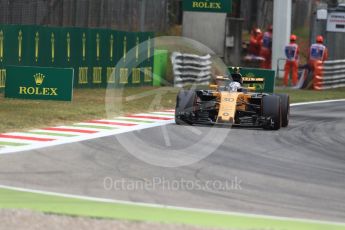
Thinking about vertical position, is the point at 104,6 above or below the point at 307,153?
above

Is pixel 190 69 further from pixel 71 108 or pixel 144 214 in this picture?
pixel 144 214

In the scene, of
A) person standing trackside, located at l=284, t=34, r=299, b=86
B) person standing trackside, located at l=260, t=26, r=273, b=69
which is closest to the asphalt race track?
person standing trackside, located at l=284, t=34, r=299, b=86

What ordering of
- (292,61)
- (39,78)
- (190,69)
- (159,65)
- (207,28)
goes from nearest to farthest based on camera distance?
(39,78) → (159,65) → (190,69) → (292,61) → (207,28)

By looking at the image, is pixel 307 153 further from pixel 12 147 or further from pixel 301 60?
pixel 301 60

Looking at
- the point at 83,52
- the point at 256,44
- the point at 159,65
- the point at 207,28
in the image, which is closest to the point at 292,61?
the point at 207,28

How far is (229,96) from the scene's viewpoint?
642 inches

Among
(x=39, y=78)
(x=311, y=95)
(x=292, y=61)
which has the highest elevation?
(x=39, y=78)

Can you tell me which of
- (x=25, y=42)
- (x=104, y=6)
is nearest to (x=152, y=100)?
(x=25, y=42)

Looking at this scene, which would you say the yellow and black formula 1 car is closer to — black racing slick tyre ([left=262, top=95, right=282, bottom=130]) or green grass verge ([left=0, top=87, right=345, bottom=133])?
black racing slick tyre ([left=262, top=95, right=282, bottom=130])

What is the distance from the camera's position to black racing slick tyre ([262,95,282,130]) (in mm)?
16578

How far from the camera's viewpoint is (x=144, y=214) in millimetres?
8570

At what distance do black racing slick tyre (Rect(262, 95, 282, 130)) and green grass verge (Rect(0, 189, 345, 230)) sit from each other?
7.81 metres

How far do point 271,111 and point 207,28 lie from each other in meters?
20.3

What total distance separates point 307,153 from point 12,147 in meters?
4.10
